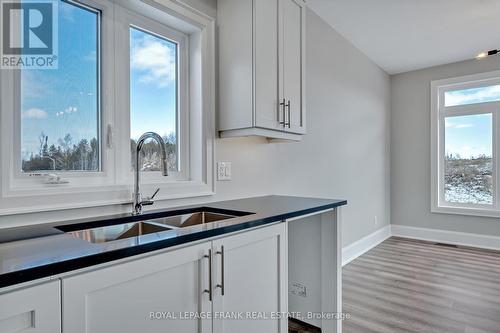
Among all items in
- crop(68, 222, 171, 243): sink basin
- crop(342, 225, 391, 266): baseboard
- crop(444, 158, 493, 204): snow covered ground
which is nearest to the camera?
crop(68, 222, 171, 243): sink basin

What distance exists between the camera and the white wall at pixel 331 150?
7.28 feet

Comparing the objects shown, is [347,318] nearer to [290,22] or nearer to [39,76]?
[290,22]

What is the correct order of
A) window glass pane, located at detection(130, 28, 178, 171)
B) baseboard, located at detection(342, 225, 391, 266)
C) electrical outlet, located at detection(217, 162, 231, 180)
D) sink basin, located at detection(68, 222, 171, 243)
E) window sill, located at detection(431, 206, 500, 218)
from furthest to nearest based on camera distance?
window sill, located at detection(431, 206, 500, 218), baseboard, located at detection(342, 225, 391, 266), electrical outlet, located at detection(217, 162, 231, 180), window glass pane, located at detection(130, 28, 178, 171), sink basin, located at detection(68, 222, 171, 243)

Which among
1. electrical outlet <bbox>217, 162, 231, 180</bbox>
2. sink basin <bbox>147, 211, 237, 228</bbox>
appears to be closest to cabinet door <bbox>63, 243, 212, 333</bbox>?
sink basin <bbox>147, 211, 237, 228</bbox>

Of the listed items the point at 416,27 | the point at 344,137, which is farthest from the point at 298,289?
the point at 416,27

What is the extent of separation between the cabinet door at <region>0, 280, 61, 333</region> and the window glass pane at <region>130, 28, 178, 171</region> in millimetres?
1019

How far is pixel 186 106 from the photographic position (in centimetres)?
203

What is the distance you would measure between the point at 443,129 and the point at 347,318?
139 inches

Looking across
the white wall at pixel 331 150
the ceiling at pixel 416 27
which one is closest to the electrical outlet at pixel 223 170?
the white wall at pixel 331 150

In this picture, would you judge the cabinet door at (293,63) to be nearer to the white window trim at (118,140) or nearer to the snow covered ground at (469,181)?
the white window trim at (118,140)

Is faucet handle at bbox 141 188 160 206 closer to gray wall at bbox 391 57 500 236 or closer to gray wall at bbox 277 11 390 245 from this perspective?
gray wall at bbox 277 11 390 245

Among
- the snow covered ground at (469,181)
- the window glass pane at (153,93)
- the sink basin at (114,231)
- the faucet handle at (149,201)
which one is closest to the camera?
the sink basin at (114,231)

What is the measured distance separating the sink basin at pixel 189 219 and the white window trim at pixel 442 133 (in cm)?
402

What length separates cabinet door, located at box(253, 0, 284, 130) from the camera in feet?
6.10
